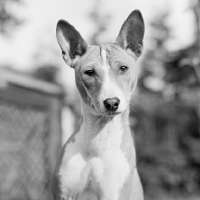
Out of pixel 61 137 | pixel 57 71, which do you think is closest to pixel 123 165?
pixel 61 137

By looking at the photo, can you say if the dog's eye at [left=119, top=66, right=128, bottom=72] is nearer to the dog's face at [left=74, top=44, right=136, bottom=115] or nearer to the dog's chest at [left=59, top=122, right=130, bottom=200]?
the dog's face at [left=74, top=44, right=136, bottom=115]

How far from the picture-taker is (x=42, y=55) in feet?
121

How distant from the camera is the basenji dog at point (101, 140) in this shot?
120 inches

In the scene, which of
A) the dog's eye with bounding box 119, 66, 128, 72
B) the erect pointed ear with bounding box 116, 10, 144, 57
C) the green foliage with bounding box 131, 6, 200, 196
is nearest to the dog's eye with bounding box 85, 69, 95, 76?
the dog's eye with bounding box 119, 66, 128, 72

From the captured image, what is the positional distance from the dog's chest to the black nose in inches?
19.3

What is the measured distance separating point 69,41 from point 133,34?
612 mm

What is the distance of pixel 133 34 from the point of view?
350 centimetres

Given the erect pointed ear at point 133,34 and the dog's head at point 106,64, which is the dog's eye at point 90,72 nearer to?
the dog's head at point 106,64

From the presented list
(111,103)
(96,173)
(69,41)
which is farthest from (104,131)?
(69,41)

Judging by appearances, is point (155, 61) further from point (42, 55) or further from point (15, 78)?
point (15, 78)

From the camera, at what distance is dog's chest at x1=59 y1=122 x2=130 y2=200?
3.06m

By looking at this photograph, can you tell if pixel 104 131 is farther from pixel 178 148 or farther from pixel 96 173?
pixel 178 148

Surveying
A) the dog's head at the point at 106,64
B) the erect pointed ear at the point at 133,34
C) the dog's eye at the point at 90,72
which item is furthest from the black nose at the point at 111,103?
the erect pointed ear at the point at 133,34

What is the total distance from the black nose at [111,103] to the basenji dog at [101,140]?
0.04ft
